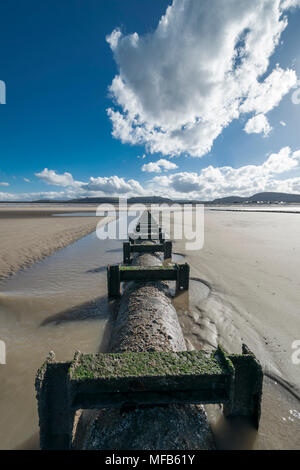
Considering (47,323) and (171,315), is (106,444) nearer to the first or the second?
(171,315)

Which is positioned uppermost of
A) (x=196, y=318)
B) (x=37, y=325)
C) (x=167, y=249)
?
(x=167, y=249)

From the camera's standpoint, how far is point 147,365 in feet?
5.66

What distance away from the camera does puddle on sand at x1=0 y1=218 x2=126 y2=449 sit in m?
2.60

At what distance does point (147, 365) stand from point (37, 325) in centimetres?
398

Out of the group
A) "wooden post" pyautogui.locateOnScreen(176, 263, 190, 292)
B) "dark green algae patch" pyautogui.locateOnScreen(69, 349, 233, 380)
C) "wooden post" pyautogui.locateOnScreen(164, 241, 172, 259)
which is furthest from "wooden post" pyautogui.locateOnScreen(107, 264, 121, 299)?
"wooden post" pyautogui.locateOnScreen(164, 241, 172, 259)

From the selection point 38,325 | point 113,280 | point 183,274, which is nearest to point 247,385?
point 183,274

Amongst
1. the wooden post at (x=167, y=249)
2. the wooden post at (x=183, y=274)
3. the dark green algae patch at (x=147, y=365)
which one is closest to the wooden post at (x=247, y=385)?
the dark green algae patch at (x=147, y=365)

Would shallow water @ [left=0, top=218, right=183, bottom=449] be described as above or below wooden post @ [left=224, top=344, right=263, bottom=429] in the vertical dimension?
below

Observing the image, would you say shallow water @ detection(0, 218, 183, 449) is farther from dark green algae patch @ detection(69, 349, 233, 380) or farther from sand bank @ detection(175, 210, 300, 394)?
sand bank @ detection(175, 210, 300, 394)

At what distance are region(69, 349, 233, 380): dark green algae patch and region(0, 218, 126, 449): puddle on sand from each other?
5.44ft

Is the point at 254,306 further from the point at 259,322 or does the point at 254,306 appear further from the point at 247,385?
the point at 247,385

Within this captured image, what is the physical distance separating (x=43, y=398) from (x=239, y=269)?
24.8 ft

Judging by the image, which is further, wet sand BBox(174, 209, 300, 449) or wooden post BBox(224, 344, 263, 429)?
wet sand BBox(174, 209, 300, 449)

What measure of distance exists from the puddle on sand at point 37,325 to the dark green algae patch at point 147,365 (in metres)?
1.66
